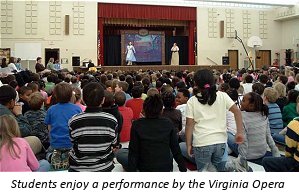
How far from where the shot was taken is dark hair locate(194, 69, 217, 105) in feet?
9.30

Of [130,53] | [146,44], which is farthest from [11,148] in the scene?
[146,44]

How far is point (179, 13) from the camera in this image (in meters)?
18.2

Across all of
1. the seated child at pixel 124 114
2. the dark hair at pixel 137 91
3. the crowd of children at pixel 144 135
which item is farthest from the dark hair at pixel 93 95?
the dark hair at pixel 137 91

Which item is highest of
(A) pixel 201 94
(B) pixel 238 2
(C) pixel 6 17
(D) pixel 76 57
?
(B) pixel 238 2

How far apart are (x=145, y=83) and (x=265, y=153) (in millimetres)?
3213

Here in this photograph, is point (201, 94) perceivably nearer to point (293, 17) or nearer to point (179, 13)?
point (179, 13)

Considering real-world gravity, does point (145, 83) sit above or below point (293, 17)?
below

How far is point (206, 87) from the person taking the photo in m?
2.83

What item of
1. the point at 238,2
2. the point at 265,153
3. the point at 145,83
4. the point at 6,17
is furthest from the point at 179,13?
the point at 265,153

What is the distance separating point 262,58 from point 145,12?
7158 mm

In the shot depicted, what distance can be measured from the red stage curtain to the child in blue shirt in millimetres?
14290

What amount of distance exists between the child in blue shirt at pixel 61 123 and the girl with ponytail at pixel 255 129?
5.33ft

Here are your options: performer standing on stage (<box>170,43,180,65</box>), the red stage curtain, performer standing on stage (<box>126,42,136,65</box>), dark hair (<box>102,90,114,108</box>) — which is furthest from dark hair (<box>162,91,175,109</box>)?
performer standing on stage (<box>170,43,180,65</box>)
